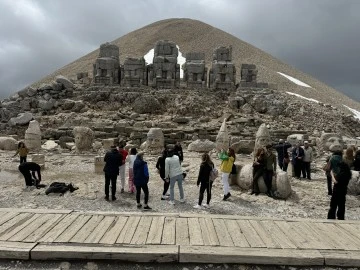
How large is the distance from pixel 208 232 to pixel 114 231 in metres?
1.41

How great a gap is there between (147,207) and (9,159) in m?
10.1

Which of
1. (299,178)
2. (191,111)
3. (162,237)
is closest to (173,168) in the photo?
(162,237)

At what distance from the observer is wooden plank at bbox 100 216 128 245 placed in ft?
16.3

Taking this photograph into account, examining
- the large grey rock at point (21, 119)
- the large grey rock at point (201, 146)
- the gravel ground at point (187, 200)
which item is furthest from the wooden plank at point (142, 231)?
the large grey rock at point (21, 119)

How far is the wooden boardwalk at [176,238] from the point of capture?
4609mm

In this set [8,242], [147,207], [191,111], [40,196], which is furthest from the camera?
[191,111]

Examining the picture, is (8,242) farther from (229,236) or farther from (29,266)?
(229,236)

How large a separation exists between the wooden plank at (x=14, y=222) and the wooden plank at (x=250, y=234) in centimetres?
350

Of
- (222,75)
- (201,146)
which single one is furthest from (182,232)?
(222,75)

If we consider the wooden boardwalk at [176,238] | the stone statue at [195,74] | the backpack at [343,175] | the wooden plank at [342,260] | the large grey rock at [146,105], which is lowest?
the wooden plank at [342,260]

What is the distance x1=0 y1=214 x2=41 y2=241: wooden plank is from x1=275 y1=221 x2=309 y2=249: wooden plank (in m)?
4.01

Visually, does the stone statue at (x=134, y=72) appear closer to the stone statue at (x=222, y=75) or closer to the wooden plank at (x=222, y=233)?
the stone statue at (x=222, y=75)

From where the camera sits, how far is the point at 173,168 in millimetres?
8156

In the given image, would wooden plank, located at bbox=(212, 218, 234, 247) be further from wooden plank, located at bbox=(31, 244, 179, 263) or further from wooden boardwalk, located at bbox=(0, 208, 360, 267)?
wooden plank, located at bbox=(31, 244, 179, 263)
